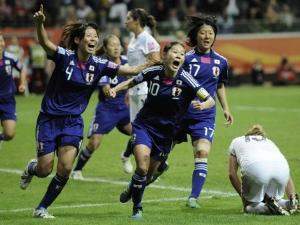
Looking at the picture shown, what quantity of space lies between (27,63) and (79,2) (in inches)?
149

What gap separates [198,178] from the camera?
1209cm

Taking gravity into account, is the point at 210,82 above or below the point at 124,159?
→ above

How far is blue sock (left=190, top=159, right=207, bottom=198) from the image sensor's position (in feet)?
39.3

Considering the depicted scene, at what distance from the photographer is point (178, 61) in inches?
437

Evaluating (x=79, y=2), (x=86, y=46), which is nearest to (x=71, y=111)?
(x=86, y=46)

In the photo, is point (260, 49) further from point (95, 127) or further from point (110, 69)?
point (110, 69)

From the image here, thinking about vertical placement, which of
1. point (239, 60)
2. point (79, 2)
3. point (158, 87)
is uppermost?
point (158, 87)

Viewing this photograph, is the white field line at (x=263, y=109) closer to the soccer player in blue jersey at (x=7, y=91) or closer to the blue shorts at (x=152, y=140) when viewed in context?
the soccer player in blue jersey at (x=7, y=91)

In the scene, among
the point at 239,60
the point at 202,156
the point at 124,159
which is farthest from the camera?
the point at 239,60

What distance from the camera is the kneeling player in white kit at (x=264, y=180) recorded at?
10.8m

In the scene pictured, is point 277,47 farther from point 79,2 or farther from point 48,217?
point 48,217

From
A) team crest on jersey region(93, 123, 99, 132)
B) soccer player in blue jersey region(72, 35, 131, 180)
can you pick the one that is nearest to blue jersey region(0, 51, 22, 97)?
soccer player in blue jersey region(72, 35, 131, 180)

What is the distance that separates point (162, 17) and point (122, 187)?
81.6ft

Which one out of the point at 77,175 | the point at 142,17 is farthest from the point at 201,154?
the point at 142,17
